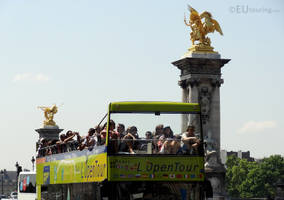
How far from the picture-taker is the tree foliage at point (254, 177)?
13950 cm

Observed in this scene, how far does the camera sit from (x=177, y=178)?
22.9 metres

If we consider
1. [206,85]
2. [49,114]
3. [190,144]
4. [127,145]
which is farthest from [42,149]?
[49,114]

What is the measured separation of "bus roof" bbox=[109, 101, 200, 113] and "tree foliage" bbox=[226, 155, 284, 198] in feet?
376

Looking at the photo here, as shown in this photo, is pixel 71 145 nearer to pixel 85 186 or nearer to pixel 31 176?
pixel 85 186

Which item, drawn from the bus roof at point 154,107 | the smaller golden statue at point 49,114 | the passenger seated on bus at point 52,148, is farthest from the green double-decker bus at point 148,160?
the smaller golden statue at point 49,114

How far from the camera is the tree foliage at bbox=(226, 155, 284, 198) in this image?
5492 inches

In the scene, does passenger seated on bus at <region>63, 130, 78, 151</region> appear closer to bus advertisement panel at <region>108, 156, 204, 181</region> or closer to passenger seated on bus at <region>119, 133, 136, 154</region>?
passenger seated on bus at <region>119, 133, 136, 154</region>

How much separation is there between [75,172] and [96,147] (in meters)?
2.38

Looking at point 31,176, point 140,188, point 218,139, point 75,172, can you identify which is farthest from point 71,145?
point 218,139

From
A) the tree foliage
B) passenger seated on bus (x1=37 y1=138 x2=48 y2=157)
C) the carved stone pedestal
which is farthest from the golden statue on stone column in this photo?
the tree foliage

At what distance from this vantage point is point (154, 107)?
77.9 ft

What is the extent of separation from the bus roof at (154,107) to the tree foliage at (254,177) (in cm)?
11475

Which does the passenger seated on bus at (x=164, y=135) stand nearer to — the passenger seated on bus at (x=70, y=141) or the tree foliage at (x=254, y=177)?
the passenger seated on bus at (x=70, y=141)

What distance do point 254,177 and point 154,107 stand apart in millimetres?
119284
